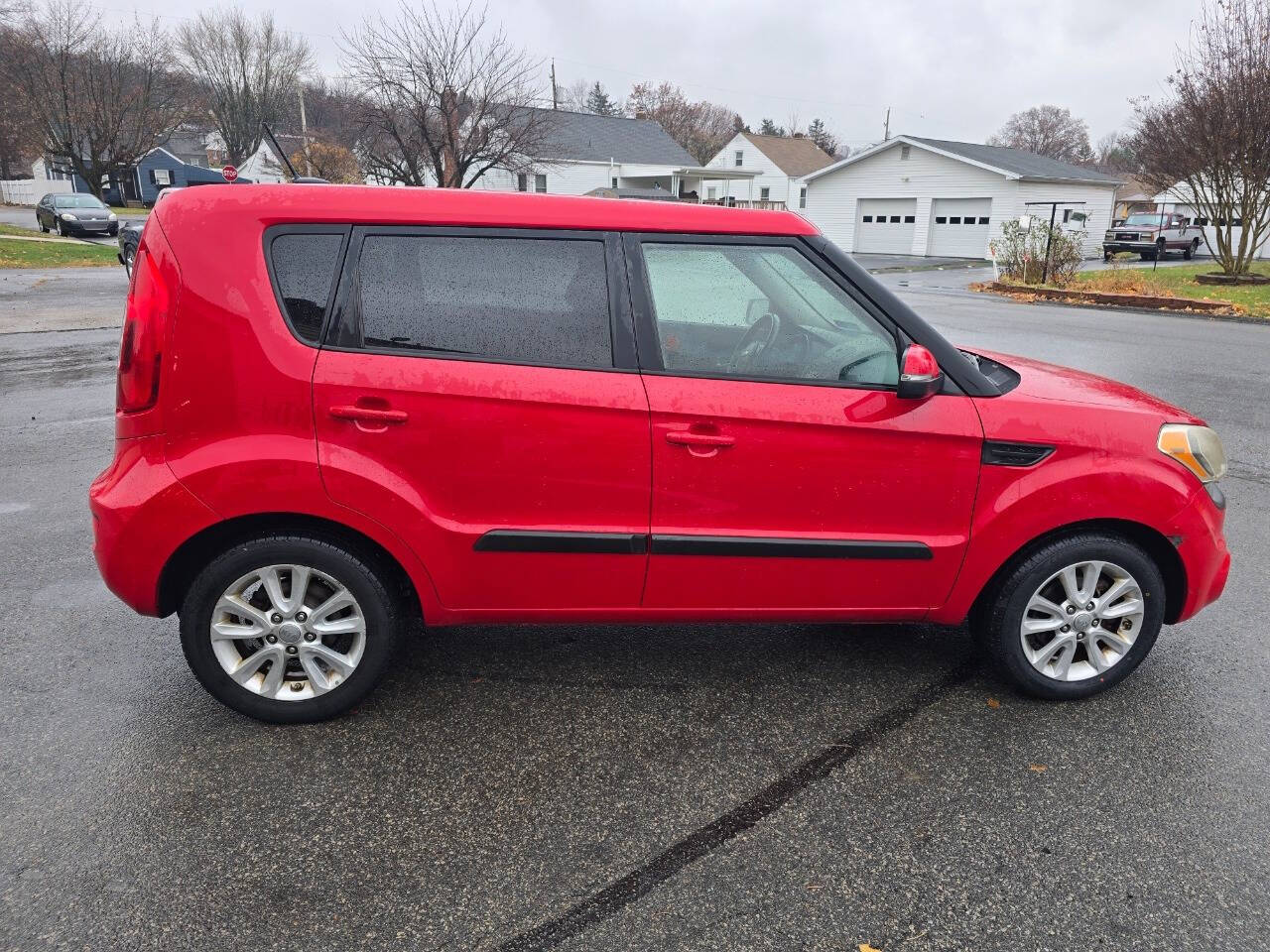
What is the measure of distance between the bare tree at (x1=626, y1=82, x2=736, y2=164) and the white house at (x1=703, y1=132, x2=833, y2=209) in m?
12.2

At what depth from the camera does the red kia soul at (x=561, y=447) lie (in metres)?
2.91

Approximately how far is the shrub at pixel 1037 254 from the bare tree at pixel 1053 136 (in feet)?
241

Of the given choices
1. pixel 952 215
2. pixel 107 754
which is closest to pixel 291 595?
pixel 107 754

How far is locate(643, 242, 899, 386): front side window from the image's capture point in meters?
3.09

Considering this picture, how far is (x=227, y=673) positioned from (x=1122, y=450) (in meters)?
3.20

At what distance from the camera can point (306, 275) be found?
2.95 metres

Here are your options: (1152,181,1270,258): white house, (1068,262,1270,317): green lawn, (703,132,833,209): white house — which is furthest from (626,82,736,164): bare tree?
(1068,262,1270,317): green lawn

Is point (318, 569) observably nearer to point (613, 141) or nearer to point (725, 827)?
point (725, 827)

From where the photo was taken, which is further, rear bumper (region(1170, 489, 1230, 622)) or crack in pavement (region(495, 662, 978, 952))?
rear bumper (region(1170, 489, 1230, 622))

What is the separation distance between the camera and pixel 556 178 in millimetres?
51656

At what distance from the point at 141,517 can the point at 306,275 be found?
0.95m

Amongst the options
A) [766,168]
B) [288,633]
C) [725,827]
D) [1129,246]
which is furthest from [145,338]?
[766,168]

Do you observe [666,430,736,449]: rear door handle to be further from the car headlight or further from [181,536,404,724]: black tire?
the car headlight

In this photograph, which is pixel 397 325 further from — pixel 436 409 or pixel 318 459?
pixel 318 459
